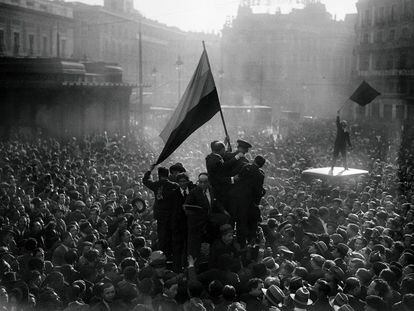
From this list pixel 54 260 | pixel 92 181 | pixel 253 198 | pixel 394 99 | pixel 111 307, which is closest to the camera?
pixel 111 307

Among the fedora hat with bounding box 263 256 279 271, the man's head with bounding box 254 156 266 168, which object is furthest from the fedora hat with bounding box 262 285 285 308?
the man's head with bounding box 254 156 266 168

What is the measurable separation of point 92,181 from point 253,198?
6.00 m

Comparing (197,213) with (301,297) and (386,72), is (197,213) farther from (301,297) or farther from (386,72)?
(386,72)

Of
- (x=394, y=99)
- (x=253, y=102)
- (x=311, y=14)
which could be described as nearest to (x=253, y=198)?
(x=394, y=99)

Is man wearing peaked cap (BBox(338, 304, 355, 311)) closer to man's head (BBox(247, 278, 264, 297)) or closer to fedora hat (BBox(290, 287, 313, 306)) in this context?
fedora hat (BBox(290, 287, 313, 306))

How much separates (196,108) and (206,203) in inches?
88.3

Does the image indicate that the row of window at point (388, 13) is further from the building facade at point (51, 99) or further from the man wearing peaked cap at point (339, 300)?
the man wearing peaked cap at point (339, 300)

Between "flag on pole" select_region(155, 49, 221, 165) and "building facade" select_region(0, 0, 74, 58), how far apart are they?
38.3 metres

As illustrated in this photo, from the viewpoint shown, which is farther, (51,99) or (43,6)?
(43,6)

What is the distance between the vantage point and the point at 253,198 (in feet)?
35.3

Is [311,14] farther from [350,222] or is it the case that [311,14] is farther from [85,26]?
[350,222]

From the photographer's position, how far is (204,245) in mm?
9820

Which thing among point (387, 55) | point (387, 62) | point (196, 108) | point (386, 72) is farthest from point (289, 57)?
point (196, 108)

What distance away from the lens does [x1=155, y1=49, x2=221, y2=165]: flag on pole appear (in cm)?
1070
